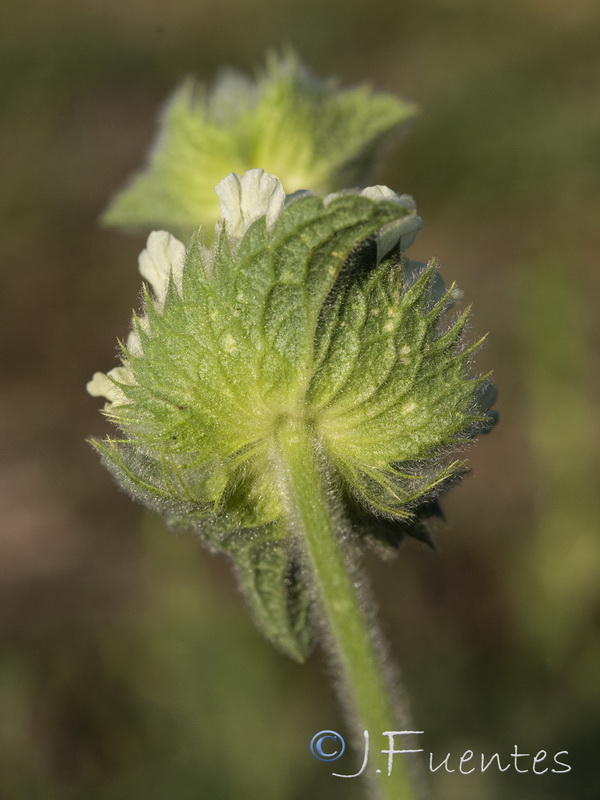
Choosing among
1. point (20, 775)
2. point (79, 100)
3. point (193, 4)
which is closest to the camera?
point (20, 775)

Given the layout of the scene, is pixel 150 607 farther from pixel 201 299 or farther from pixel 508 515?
pixel 201 299

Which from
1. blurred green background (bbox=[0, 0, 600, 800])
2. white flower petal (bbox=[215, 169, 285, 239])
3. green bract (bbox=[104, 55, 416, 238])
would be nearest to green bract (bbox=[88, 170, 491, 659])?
white flower petal (bbox=[215, 169, 285, 239])

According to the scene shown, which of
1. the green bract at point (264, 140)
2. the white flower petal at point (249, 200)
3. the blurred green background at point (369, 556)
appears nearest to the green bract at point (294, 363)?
the white flower petal at point (249, 200)

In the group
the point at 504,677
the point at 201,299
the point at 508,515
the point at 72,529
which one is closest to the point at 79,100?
the point at 72,529

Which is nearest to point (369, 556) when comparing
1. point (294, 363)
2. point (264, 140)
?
point (264, 140)

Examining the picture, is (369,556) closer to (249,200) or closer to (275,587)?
(275,587)

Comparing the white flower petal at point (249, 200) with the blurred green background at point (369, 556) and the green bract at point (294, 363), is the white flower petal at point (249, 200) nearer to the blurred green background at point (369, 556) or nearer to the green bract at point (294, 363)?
the green bract at point (294, 363)

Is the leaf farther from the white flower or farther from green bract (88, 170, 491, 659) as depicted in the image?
the white flower
